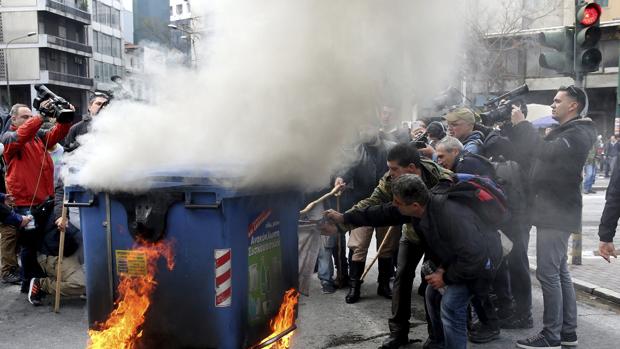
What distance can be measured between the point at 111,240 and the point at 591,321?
13.5ft

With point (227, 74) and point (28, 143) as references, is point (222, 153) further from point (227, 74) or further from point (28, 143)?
point (28, 143)

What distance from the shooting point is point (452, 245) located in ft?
10.4

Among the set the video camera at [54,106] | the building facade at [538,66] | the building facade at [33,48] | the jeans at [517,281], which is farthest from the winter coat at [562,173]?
the building facade at [33,48]

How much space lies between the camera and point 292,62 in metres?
3.38

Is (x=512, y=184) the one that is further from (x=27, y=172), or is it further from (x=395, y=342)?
(x=27, y=172)

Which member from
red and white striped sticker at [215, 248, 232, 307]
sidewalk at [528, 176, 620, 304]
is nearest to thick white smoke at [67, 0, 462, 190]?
red and white striped sticker at [215, 248, 232, 307]

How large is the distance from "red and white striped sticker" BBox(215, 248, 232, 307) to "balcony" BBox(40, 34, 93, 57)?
51.6m

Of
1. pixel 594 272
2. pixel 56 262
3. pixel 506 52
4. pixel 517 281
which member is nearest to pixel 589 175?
pixel 506 52

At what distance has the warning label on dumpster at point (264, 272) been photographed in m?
3.17

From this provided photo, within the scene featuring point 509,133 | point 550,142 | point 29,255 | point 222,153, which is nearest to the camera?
point 222,153

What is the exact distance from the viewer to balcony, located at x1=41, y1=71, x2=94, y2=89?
1912 inches

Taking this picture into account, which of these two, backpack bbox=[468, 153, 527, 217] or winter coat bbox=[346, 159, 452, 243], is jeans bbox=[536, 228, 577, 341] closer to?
backpack bbox=[468, 153, 527, 217]

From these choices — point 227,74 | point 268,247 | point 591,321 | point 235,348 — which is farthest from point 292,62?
point 591,321

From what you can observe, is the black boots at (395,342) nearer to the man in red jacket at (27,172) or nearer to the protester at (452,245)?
the protester at (452,245)
